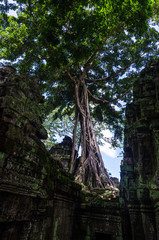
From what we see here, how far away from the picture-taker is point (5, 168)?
6.79 feet

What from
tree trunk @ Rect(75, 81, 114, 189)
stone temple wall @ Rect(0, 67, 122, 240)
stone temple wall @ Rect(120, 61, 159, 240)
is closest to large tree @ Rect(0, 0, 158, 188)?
tree trunk @ Rect(75, 81, 114, 189)

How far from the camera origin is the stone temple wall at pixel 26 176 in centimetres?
213

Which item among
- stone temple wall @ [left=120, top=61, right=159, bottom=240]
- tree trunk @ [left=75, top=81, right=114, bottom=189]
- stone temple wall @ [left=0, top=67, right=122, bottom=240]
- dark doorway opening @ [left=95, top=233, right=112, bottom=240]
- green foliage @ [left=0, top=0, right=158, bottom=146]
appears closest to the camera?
stone temple wall @ [left=0, top=67, right=122, bottom=240]

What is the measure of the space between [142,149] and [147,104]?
1227 mm

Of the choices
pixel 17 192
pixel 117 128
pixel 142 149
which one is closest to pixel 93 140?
pixel 117 128

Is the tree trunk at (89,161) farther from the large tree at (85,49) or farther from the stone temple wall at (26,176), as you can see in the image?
the stone temple wall at (26,176)

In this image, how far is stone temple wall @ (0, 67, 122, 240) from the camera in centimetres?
213

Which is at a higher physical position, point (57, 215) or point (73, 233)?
point (57, 215)

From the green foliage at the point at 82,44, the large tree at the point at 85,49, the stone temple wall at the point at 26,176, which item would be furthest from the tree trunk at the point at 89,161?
the stone temple wall at the point at 26,176

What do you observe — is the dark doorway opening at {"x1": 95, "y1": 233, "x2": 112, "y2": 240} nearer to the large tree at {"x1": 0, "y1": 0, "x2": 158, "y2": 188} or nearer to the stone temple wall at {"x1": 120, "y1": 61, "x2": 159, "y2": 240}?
the stone temple wall at {"x1": 120, "y1": 61, "x2": 159, "y2": 240}

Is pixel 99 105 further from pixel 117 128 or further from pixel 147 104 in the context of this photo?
pixel 147 104

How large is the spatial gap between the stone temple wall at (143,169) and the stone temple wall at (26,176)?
1.65 m

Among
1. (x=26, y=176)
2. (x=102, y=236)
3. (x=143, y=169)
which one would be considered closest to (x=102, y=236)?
(x=102, y=236)

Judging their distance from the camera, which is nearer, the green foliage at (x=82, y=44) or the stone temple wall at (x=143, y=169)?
the stone temple wall at (x=143, y=169)
